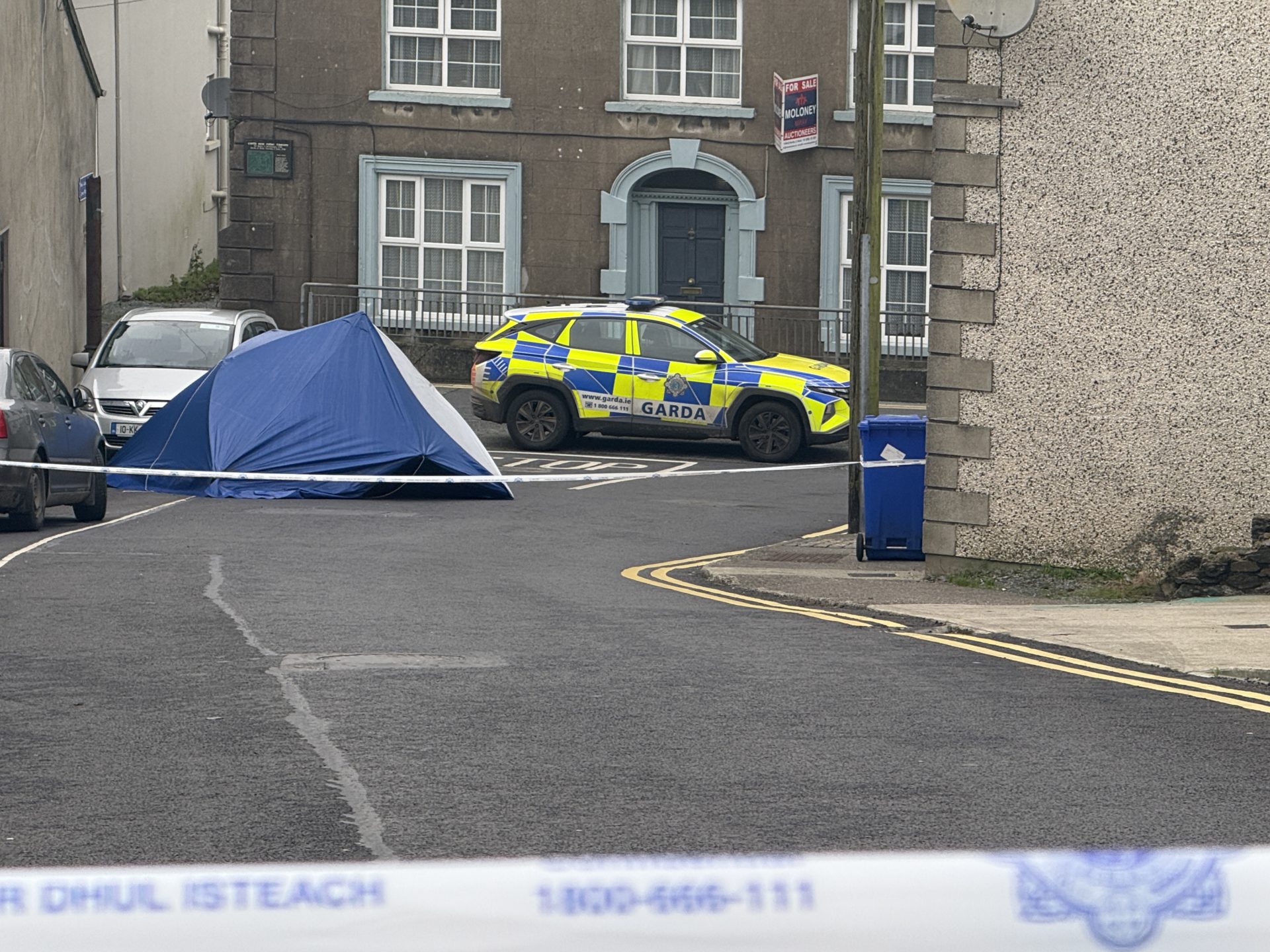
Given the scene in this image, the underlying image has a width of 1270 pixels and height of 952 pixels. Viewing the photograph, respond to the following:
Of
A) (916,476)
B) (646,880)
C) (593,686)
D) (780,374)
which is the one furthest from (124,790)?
(780,374)

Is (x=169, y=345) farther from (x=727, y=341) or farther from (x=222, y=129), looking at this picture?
(x=222, y=129)

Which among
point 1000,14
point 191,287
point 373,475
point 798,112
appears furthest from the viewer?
point 191,287

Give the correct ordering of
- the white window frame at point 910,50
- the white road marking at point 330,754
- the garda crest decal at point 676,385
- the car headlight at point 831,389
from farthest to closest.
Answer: the white window frame at point 910,50 → the garda crest decal at point 676,385 → the car headlight at point 831,389 → the white road marking at point 330,754

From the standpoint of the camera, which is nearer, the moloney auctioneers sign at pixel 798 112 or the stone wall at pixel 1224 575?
the stone wall at pixel 1224 575

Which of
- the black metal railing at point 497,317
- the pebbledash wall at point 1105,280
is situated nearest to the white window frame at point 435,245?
the black metal railing at point 497,317

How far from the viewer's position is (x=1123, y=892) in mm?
1893

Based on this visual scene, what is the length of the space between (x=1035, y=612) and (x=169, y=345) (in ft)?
40.2

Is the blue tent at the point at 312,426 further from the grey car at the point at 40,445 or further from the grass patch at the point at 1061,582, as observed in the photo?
the grass patch at the point at 1061,582

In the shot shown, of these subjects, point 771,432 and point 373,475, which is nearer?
point 373,475

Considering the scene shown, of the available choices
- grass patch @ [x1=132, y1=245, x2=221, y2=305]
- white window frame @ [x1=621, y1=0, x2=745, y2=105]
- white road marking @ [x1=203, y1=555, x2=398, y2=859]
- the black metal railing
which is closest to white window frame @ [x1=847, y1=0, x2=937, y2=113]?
white window frame @ [x1=621, y1=0, x2=745, y2=105]

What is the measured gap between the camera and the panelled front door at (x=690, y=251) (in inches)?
1170

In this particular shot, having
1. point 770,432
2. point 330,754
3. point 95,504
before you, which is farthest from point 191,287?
point 330,754

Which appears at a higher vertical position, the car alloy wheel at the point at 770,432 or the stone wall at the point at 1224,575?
the car alloy wheel at the point at 770,432

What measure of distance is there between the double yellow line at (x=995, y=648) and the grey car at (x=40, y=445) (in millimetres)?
4731
